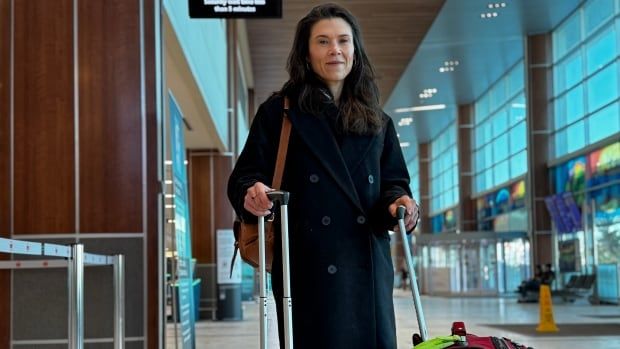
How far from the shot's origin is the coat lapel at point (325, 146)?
2445 mm

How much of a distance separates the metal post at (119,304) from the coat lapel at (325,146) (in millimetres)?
3597

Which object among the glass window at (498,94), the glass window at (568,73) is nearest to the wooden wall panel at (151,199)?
the glass window at (568,73)

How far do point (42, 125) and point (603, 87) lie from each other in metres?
25.4

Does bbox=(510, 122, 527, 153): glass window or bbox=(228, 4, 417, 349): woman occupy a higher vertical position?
bbox=(510, 122, 527, 153): glass window

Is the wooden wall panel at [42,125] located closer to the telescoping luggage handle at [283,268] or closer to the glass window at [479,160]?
the telescoping luggage handle at [283,268]

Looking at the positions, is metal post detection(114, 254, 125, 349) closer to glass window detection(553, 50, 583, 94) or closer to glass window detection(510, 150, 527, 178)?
glass window detection(553, 50, 583, 94)

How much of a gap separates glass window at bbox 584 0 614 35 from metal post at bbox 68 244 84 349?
2569cm

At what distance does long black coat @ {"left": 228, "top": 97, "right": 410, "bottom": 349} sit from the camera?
240cm

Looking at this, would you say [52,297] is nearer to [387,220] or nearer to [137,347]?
[137,347]

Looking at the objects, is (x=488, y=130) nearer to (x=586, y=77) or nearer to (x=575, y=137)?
(x=575, y=137)

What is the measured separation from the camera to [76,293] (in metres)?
4.37

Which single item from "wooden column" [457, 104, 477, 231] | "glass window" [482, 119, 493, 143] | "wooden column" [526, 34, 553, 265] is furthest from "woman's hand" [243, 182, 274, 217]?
"wooden column" [457, 104, 477, 231]

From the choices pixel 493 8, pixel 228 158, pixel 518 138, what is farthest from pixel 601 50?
pixel 228 158

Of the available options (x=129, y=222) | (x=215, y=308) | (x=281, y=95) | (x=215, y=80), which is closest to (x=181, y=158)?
(x=129, y=222)
